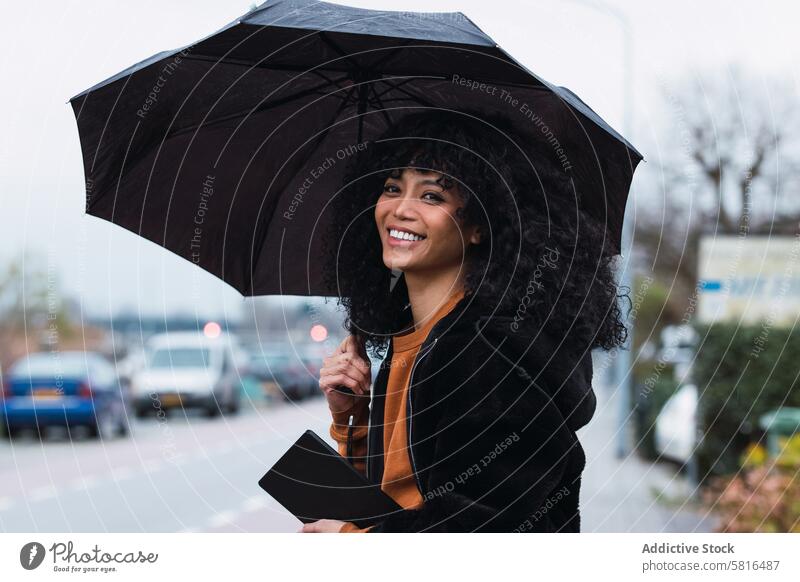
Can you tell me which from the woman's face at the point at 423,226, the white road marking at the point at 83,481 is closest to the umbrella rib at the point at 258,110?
the woman's face at the point at 423,226

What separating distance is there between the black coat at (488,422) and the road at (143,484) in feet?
12.8

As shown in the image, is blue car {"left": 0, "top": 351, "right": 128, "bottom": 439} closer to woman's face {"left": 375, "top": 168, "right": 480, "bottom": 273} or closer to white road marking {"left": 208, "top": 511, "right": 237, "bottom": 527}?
white road marking {"left": 208, "top": 511, "right": 237, "bottom": 527}

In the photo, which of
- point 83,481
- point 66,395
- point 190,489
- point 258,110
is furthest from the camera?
point 66,395

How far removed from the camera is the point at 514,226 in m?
2.54

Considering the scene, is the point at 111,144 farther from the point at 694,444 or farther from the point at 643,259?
the point at 643,259

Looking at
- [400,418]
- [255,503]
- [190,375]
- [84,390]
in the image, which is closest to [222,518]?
[255,503]

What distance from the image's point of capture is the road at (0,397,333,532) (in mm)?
10594

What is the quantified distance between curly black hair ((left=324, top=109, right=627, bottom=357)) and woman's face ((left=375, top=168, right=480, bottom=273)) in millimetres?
25

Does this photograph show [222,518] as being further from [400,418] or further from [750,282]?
[400,418]

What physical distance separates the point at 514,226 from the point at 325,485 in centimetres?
71

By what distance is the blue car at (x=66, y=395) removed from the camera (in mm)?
15656

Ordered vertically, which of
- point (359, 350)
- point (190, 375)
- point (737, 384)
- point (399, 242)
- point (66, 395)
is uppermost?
point (399, 242)

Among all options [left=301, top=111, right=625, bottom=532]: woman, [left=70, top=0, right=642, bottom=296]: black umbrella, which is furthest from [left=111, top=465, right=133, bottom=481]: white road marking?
[left=301, top=111, right=625, bottom=532]: woman

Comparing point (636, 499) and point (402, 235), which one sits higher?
point (402, 235)
